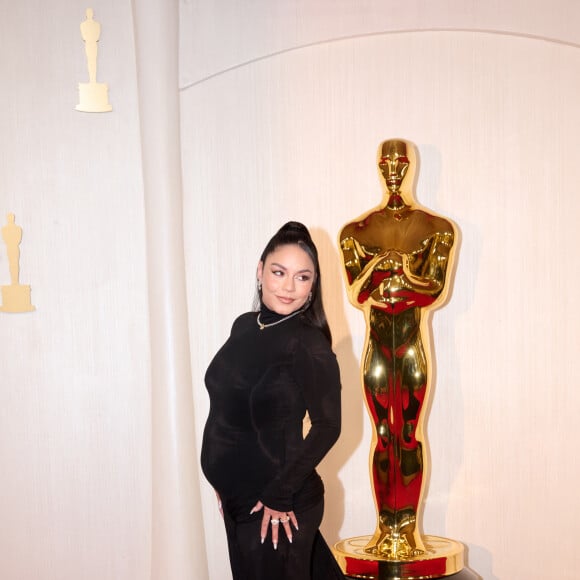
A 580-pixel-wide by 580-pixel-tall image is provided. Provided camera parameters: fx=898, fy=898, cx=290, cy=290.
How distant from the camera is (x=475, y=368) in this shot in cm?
340

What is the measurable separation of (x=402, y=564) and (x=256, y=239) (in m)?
1.33

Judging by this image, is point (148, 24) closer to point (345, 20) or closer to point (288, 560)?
point (345, 20)

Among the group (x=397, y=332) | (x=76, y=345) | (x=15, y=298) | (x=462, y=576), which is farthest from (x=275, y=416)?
(x=15, y=298)

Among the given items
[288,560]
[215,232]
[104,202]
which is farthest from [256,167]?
[288,560]

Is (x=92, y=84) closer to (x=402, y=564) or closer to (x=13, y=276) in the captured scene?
(x=13, y=276)

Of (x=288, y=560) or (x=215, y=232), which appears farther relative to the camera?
(x=215, y=232)

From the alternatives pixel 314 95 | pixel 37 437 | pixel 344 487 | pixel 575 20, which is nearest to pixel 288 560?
pixel 344 487

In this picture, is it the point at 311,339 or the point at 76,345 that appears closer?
the point at 311,339

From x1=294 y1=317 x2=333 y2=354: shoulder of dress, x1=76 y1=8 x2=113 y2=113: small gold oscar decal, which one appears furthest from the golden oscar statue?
x1=76 y1=8 x2=113 y2=113: small gold oscar decal

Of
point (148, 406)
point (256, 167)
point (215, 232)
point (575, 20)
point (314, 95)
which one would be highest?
point (575, 20)

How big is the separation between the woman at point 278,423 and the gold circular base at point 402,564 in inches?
15.7

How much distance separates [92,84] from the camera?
3.39 meters

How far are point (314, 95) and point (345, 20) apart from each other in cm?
30

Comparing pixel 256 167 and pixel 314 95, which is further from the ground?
pixel 314 95
